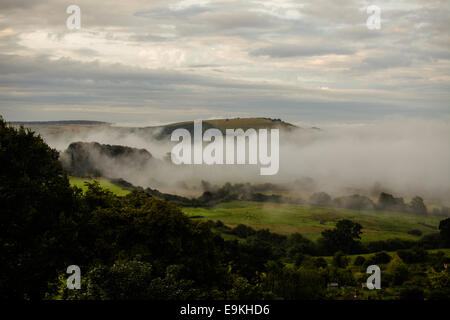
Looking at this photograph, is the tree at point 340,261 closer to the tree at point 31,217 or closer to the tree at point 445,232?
the tree at point 445,232

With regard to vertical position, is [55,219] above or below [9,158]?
below

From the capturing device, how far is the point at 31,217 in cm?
3703

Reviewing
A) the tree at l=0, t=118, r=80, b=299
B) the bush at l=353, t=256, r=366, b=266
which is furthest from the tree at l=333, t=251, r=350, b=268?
the tree at l=0, t=118, r=80, b=299

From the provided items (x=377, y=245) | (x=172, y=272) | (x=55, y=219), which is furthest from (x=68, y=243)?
(x=377, y=245)

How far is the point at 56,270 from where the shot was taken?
1523 inches

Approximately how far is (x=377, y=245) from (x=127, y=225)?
128 meters

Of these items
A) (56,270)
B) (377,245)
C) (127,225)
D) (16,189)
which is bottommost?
(377,245)

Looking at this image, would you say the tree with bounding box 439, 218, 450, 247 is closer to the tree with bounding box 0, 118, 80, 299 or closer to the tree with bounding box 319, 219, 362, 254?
the tree with bounding box 319, 219, 362, 254

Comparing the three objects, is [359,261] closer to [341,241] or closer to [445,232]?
[341,241]

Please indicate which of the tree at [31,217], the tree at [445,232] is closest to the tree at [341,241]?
the tree at [445,232]

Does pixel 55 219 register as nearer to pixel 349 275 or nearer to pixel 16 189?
pixel 16 189

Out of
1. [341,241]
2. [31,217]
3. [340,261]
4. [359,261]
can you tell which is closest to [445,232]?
[341,241]

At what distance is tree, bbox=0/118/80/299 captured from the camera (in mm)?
35781

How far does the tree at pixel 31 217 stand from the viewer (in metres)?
35.8
